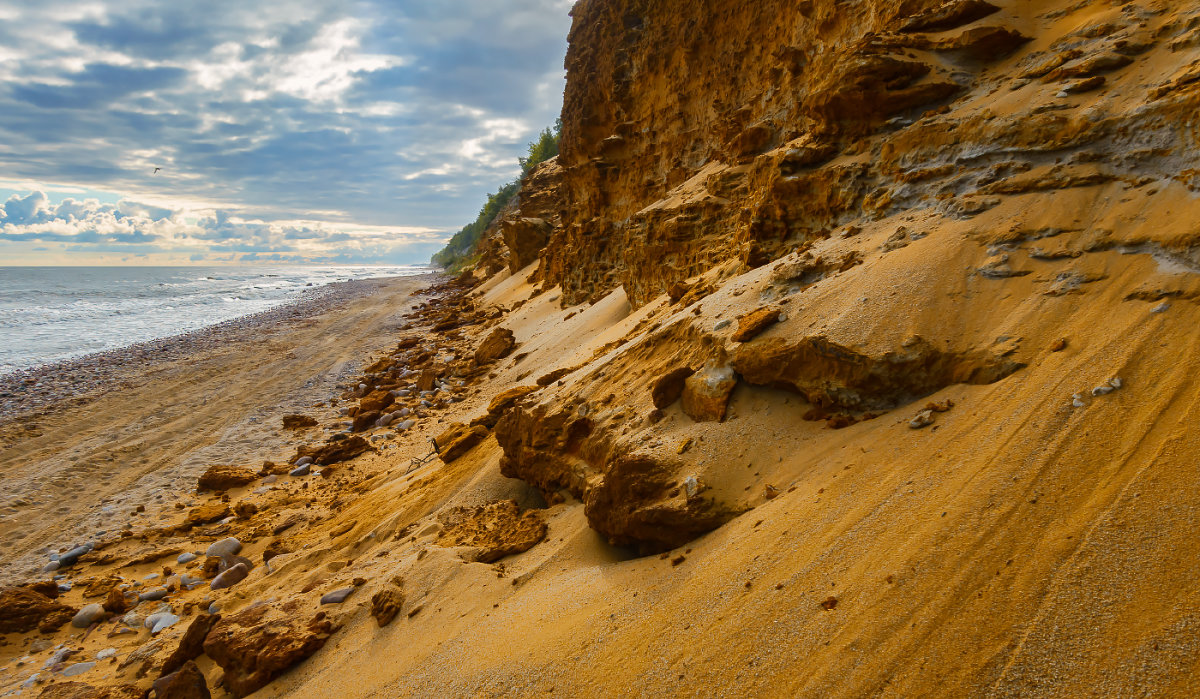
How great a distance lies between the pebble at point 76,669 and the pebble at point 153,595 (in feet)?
2.79

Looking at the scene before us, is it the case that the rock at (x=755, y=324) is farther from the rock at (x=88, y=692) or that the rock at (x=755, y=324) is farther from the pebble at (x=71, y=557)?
the pebble at (x=71, y=557)

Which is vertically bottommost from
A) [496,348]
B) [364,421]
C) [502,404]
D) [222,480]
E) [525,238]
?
[222,480]

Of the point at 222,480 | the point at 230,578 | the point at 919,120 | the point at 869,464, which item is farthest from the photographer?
the point at 222,480

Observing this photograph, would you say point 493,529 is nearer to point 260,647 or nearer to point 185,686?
point 260,647

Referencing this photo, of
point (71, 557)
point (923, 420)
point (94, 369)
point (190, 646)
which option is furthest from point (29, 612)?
point (94, 369)

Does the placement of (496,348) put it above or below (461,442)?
above

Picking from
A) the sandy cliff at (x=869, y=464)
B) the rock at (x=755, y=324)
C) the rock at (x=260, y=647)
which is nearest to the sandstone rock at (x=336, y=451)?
the sandy cliff at (x=869, y=464)

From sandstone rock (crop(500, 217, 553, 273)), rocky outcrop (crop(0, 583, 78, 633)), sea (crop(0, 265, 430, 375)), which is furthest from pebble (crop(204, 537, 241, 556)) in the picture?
sandstone rock (crop(500, 217, 553, 273))

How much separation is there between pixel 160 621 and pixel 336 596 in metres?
2.28

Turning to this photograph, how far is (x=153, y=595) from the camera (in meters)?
5.38

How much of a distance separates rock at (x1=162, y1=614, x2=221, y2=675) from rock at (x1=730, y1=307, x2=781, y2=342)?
14.5ft

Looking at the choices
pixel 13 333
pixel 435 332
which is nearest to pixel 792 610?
pixel 435 332

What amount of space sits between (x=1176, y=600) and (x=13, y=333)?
36971 millimetres

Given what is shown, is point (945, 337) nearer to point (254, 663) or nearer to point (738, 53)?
point (254, 663)
